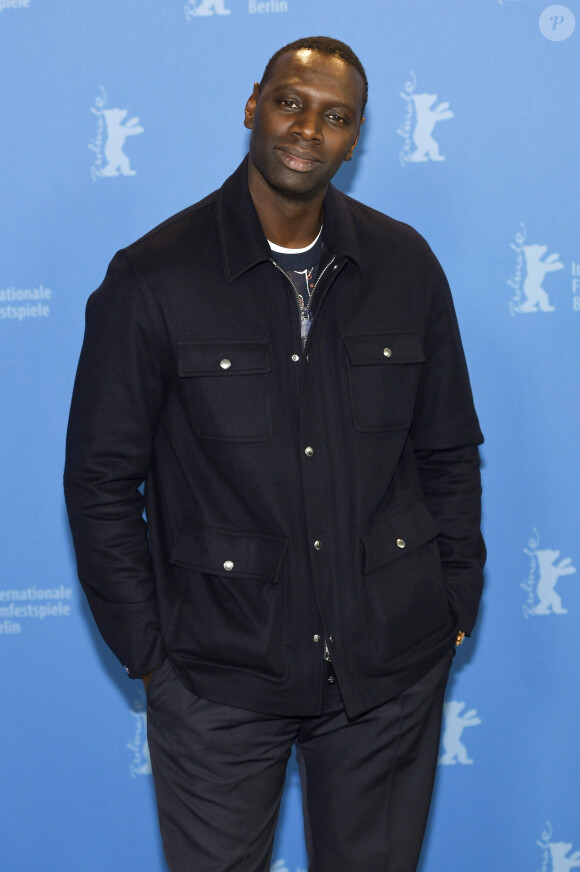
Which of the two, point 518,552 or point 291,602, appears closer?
point 291,602

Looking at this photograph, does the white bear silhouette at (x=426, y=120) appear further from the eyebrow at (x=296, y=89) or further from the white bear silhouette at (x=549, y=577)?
the white bear silhouette at (x=549, y=577)

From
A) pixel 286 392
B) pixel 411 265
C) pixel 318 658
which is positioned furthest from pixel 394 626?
pixel 411 265

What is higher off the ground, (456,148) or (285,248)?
(456,148)

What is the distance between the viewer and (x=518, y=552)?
2.28 m

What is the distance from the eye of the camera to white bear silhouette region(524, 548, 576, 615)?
2.28 meters

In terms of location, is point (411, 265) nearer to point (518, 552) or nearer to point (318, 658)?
point (318, 658)

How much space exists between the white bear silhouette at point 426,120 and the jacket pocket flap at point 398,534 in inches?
31.6

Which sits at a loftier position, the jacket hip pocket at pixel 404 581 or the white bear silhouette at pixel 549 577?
the jacket hip pocket at pixel 404 581

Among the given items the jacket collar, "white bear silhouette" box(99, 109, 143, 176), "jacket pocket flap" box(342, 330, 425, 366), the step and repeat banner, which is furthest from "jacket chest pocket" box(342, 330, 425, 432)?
"white bear silhouette" box(99, 109, 143, 176)

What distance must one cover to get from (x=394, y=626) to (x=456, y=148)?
3.38 feet

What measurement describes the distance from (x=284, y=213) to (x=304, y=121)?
14 centimetres

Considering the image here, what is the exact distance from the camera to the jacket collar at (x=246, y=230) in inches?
60.9

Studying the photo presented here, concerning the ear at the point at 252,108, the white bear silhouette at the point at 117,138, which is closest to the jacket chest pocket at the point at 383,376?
the ear at the point at 252,108

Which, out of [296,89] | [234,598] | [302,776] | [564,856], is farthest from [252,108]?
[564,856]
